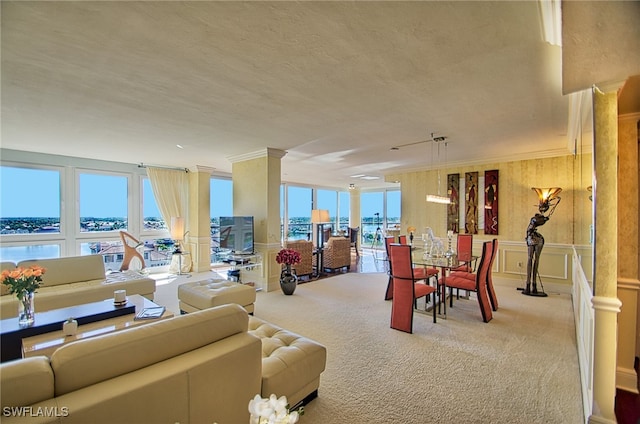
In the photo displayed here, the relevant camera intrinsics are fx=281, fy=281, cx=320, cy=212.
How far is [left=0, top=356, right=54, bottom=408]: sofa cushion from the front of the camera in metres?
1.01

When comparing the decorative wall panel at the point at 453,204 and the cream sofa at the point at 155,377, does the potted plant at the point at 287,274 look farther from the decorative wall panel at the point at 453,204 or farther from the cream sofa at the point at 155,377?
the decorative wall panel at the point at 453,204

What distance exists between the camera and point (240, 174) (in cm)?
587

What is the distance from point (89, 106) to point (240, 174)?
2.96m

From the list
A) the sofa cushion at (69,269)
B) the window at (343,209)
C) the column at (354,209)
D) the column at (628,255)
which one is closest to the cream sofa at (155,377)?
the column at (628,255)

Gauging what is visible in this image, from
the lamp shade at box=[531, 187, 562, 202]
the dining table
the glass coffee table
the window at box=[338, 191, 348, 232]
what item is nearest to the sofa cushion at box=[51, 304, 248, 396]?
the glass coffee table

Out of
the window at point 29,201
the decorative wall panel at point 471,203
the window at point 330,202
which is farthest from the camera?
the window at point 330,202

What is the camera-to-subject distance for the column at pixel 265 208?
5277 millimetres

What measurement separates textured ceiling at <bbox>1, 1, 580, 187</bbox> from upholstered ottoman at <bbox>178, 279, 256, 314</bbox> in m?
2.15

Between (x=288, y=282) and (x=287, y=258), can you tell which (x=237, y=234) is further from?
(x=288, y=282)

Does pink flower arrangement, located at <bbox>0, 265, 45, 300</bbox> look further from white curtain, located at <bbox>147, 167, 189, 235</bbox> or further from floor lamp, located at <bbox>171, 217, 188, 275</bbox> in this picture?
white curtain, located at <bbox>147, 167, 189, 235</bbox>

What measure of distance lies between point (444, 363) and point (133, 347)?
8.52ft

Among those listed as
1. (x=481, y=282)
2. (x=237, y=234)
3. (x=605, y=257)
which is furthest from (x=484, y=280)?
(x=237, y=234)

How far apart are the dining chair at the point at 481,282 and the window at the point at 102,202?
6.83 metres

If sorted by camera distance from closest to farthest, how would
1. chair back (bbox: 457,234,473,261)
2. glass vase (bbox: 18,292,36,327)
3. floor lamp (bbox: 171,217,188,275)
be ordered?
glass vase (bbox: 18,292,36,327) < chair back (bbox: 457,234,473,261) < floor lamp (bbox: 171,217,188,275)
